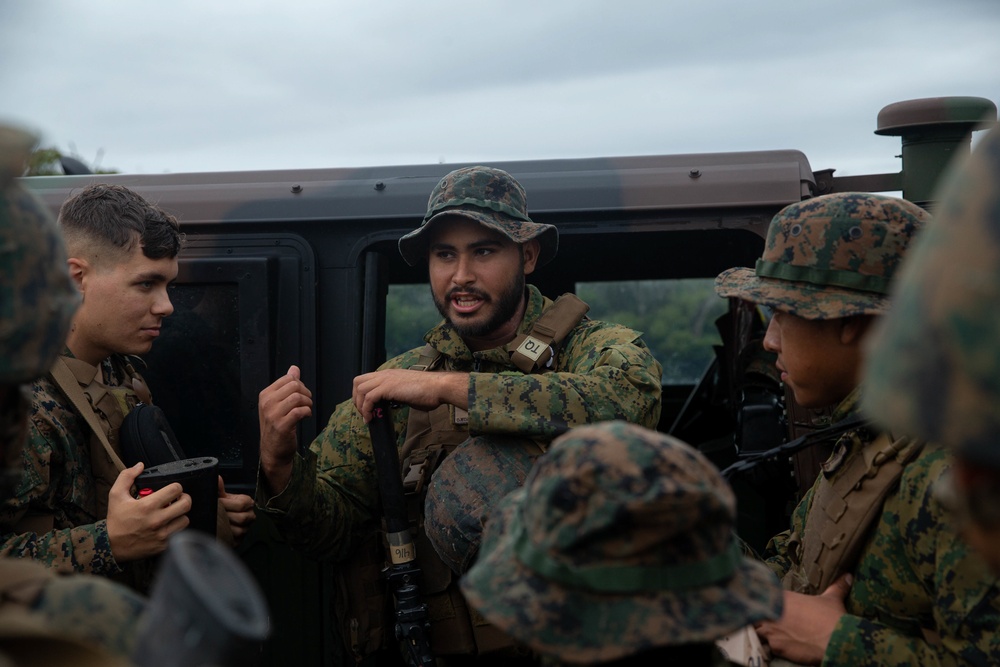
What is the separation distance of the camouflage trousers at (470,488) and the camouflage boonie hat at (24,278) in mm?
1390

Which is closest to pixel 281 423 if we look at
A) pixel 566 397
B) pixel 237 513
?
pixel 237 513

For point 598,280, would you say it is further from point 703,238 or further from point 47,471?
point 47,471

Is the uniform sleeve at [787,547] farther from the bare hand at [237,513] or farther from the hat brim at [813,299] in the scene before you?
the bare hand at [237,513]

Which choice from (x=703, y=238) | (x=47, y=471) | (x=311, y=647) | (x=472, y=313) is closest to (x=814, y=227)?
(x=472, y=313)

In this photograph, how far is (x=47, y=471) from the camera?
2.33 m

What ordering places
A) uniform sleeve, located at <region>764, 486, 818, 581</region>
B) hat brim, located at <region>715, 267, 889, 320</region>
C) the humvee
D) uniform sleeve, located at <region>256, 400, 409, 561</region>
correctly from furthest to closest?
the humvee < uniform sleeve, located at <region>256, 400, 409, 561</region> < uniform sleeve, located at <region>764, 486, 818, 581</region> < hat brim, located at <region>715, 267, 889, 320</region>

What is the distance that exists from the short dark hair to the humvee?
0.42 metres

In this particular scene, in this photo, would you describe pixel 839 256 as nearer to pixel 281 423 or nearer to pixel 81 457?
pixel 281 423

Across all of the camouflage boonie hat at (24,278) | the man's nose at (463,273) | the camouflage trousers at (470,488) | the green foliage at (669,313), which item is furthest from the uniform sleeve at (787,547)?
the green foliage at (669,313)

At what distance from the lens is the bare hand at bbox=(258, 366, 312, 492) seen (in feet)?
9.08

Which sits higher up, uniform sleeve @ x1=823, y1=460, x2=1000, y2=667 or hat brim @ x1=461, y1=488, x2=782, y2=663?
hat brim @ x1=461, y1=488, x2=782, y2=663

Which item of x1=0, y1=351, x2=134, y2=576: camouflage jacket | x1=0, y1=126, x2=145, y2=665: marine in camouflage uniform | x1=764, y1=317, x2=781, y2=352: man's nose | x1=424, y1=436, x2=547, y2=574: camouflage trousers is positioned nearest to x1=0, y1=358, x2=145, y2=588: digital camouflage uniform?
x1=0, y1=351, x2=134, y2=576: camouflage jacket

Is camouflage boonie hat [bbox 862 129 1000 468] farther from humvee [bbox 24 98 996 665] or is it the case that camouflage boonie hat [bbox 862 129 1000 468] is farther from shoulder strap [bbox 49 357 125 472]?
humvee [bbox 24 98 996 665]

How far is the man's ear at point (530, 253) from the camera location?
10.4ft
